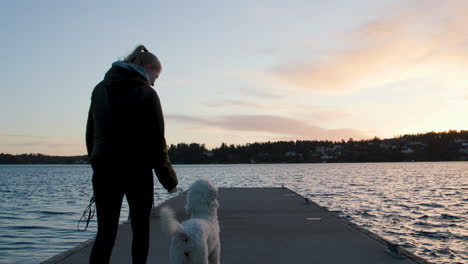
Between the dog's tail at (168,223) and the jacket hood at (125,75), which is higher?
the jacket hood at (125,75)

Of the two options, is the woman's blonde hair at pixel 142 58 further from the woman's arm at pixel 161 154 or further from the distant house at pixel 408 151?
the distant house at pixel 408 151

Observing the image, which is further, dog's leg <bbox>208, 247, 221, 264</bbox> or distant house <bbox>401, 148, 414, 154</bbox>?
distant house <bbox>401, 148, 414, 154</bbox>

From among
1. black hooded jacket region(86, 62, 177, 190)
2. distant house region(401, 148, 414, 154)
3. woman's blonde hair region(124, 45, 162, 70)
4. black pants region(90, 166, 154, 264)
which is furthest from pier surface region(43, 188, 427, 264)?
distant house region(401, 148, 414, 154)

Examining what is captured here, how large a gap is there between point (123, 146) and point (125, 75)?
0.52m

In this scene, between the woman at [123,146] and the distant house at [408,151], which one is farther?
the distant house at [408,151]

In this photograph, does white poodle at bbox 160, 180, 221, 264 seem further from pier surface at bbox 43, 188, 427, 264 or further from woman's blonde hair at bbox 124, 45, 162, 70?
pier surface at bbox 43, 188, 427, 264

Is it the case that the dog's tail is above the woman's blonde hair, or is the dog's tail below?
below

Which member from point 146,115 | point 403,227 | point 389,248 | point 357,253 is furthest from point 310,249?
point 403,227

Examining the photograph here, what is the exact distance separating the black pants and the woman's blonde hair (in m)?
0.82

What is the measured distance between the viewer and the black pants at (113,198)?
318 centimetres

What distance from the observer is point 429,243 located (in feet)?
32.1

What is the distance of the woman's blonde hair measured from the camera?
11.2 feet

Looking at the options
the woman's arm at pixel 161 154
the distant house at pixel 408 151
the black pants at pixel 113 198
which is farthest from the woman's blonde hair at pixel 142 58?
the distant house at pixel 408 151

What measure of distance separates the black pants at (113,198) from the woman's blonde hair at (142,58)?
0.82 meters
